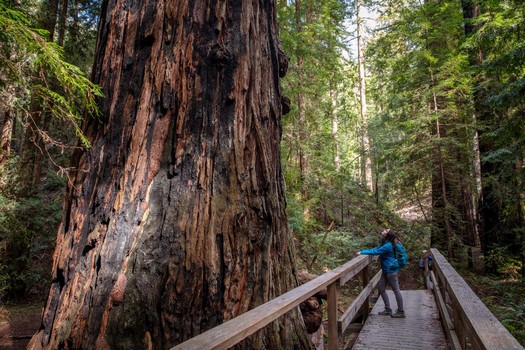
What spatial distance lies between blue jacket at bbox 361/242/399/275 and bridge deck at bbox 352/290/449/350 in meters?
0.88

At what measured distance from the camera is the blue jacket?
5.92m

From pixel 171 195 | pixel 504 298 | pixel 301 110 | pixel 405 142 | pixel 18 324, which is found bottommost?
pixel 18 324

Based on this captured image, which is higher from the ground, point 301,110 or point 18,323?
point 301,110

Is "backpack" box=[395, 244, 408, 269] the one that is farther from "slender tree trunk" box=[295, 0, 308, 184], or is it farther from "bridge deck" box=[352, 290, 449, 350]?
"slender tree trunk" box=[295, 0, 308, 184]

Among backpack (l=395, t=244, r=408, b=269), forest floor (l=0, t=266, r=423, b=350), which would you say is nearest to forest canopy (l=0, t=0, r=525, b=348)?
forest floor (l=0, t=266, r=423, b=350)

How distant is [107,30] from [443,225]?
39.0 feet

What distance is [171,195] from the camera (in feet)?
9.04

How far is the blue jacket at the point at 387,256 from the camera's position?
5922 mm

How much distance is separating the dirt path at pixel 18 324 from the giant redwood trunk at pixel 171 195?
552 centimetres

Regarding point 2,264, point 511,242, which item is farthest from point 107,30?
point 511,242

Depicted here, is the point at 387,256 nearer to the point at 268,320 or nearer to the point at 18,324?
the point at 268,320

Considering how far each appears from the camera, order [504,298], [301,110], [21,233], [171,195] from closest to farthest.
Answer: [171,195], [21,233], [504,298], [301,110]

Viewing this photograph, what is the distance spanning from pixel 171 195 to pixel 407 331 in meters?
4.55

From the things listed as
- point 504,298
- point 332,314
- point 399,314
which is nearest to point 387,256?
point 399,314
